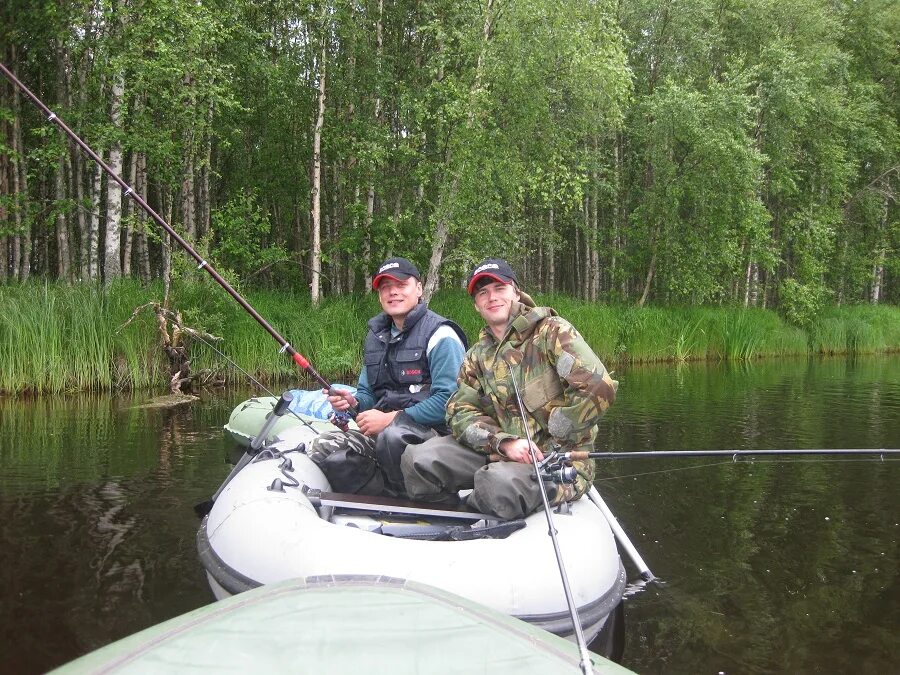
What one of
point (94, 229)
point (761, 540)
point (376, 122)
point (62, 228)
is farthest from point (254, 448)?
point (62, 228)

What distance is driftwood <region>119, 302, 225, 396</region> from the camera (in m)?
9.29

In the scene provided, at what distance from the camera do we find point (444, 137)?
39.9 ft

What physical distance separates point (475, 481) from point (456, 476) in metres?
0.26

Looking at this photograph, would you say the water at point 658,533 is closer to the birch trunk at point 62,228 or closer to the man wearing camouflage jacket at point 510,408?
the man wearing camouflage jacket at point 510,408

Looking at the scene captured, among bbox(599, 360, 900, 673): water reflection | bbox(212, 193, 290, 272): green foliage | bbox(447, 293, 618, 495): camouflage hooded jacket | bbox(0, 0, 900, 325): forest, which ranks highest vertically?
bbox(0, 0, 900, 325): forest

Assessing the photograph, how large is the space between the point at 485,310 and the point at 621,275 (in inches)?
619

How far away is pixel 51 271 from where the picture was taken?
59.4 ft

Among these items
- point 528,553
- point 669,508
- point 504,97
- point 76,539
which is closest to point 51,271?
point 504,97

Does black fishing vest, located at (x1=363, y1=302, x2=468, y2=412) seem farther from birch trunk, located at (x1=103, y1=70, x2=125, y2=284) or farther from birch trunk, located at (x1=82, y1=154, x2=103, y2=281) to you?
birch trunk, located at (x1=82, y1=154, x2=103, y2=281)

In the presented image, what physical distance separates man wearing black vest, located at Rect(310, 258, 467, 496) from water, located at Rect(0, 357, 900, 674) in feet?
3.12

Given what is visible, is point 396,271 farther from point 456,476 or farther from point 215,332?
point 215,332

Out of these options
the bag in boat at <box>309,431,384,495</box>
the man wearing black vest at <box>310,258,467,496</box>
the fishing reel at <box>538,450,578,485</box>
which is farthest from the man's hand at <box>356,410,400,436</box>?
the fishing reel at <box>538,450,578,485</box>

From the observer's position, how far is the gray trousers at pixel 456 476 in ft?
10.4

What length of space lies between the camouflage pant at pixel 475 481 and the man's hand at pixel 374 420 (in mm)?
404
